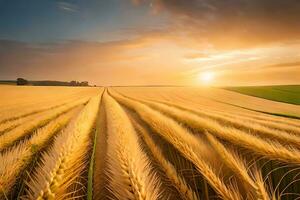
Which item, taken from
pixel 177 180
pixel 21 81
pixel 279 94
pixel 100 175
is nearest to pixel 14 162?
pixel 100 175

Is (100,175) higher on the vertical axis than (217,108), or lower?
higher

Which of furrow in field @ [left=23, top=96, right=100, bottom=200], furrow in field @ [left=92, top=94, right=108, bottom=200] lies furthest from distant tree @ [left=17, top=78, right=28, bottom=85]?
furrow in field @ [left=23, top=96, right=100, bottom=200]

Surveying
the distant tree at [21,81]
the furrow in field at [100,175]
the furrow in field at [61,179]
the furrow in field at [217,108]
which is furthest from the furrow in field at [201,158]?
the distant tree at [21,81]

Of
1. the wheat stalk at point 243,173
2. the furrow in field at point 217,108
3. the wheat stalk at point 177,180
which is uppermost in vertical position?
the wheat stalk at point 243,173

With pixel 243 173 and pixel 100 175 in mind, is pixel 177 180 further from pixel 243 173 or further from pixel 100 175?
pixel 100 175

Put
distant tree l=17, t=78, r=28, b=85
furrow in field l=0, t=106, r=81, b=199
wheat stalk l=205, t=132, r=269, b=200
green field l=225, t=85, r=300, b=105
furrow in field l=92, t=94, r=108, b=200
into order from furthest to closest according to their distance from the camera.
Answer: distant tree l=17, t=78, r=28, b=85, green field l=225, t=85, r=300, b=105, furrow in field l=0, t=106, r=81, b=199, furrow in field l=92, t=94, r=108, b=200, wheat stalk l=205, t=132, r=269, b=200

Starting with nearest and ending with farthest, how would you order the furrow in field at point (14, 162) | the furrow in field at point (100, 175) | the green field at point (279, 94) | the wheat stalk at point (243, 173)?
the wheat stalk at point (243, 173)
the furrow in field at point (100, 175)
the furrow in field at point (14, 162)
the green field at point (279, 94)

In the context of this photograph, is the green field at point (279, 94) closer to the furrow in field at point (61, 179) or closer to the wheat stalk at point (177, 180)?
the wheat stalk at point (177, 180)

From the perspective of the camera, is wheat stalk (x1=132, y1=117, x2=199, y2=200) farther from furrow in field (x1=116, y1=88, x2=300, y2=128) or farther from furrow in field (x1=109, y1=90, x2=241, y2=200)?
furrow in field (x1=116, y1=88, x2=300, y2=128)

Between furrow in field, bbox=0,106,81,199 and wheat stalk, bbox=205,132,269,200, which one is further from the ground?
wheat stalk, bbox=205,132,269,200

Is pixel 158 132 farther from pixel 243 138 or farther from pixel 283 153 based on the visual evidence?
pixel 283 153

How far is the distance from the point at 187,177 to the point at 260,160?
2.37 ft

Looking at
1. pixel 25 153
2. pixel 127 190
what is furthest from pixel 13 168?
pixel 127 190

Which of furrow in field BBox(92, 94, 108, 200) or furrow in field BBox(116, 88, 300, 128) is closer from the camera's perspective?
furrow in field BBox(92, 94, 108, 200)
